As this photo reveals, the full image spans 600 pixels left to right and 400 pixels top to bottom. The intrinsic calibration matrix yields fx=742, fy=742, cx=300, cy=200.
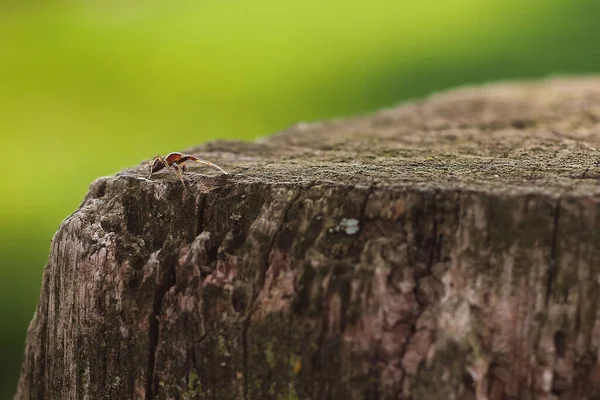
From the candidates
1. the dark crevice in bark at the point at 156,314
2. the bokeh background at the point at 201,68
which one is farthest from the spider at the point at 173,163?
the bokeh background at the point at 201,68

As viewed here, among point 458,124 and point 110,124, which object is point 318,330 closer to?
point 458,124

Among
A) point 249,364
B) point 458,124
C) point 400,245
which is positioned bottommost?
point 249,364

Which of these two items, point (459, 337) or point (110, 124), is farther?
point (110, 124)

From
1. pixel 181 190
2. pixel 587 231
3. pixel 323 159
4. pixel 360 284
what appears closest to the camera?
pixel 587 231

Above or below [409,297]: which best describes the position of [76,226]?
above

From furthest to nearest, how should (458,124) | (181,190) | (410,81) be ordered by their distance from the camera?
(410,81), (458,124), (181,190)

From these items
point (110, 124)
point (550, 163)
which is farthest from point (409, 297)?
point (110, 124)

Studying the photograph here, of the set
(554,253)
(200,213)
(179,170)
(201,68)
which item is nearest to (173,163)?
(179,170)

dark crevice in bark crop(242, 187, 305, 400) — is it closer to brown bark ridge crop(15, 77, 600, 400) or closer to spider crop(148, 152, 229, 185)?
brown bark ridge crop(15, 77, 600, 400)
